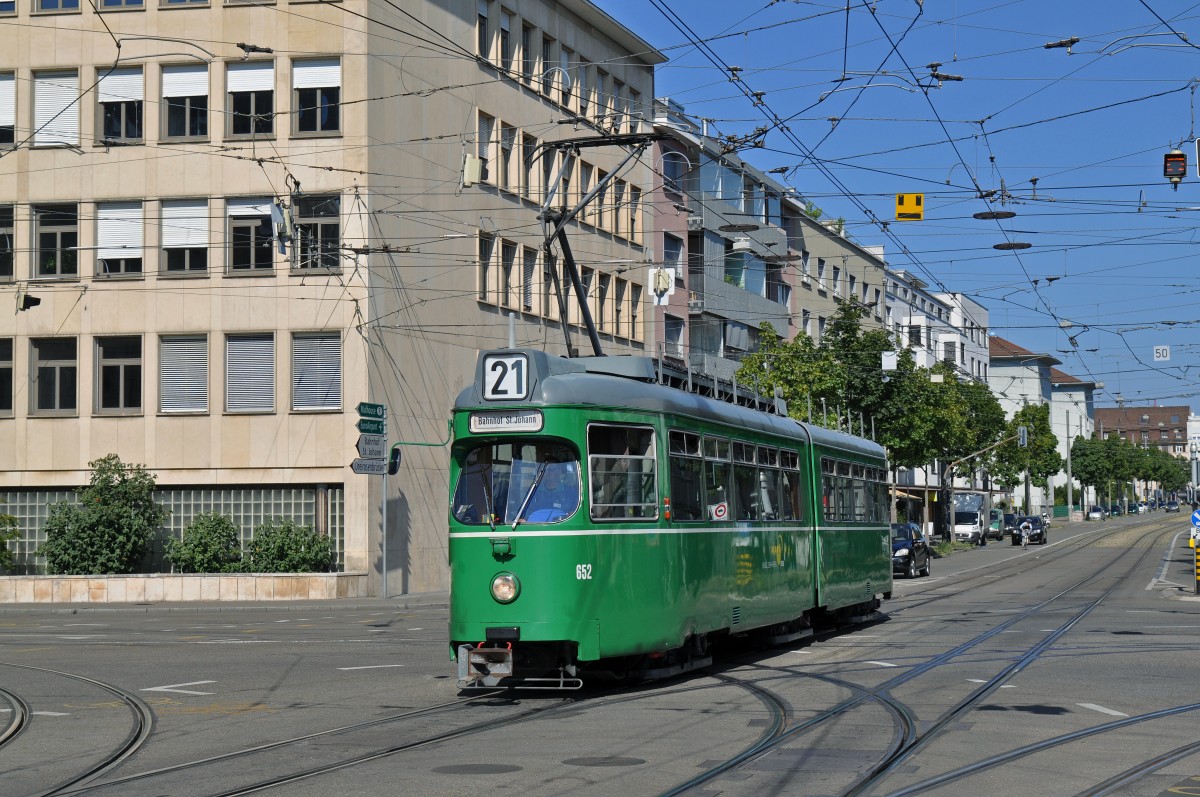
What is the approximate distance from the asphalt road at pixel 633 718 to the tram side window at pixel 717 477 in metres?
1.77

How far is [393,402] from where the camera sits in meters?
38.2

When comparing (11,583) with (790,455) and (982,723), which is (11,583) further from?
(982,723)

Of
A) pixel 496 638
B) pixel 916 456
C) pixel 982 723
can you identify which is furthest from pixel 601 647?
pixel 916 456

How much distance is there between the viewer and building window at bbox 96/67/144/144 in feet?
126

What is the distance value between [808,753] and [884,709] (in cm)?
275

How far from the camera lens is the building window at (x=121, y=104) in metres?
38.5

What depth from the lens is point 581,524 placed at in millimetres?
14359

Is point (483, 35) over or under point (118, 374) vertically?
over

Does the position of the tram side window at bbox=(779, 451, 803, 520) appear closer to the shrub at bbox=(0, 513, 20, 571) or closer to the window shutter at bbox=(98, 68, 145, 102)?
the shrub at bbox=(0, 513, 20, 571)

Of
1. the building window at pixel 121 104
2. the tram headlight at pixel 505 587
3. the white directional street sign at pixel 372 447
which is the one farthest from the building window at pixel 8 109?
the tram headlight at pixel 505 587

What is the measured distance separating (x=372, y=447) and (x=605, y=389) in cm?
1932

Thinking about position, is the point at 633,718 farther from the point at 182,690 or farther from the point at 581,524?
the point at 182,690

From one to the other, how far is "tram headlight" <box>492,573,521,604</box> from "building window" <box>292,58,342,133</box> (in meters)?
25.4

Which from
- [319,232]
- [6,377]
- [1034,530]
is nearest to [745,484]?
[319,232]
